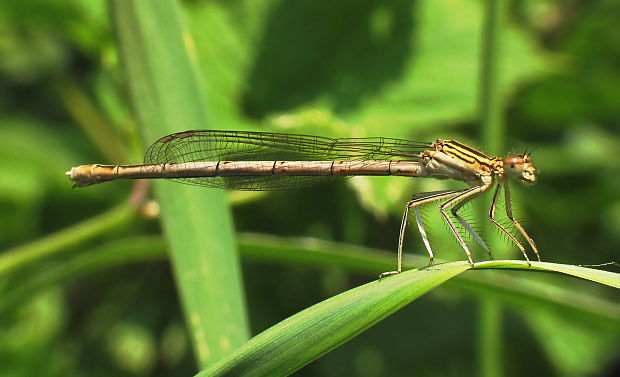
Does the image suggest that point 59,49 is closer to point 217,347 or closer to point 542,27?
point 542,27

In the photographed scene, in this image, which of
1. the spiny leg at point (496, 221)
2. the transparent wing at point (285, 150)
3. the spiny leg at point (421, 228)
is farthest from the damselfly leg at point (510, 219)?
the transparent wing at point (285, 150)

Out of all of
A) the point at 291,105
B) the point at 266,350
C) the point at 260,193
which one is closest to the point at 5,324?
the point at 260,193

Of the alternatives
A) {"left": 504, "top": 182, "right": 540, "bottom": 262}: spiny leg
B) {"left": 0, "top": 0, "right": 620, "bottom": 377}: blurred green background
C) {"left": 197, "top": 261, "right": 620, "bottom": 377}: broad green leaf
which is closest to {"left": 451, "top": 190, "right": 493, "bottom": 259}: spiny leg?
{"left": 504, "top": 182, "right": 540, "bottom": 262}: spiny leg

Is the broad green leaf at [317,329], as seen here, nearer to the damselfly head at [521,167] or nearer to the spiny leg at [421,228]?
the spiny leg at [421,228]

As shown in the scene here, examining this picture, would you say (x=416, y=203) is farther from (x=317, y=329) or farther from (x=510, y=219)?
(x=317, y=329)

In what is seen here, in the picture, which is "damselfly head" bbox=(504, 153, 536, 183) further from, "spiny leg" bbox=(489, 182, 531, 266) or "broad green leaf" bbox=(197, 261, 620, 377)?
"broad green leaf" bbox=(197, 261, 620, 377)

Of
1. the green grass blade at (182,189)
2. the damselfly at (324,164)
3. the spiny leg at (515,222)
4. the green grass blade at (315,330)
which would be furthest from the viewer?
the damselfly at (324,164)
